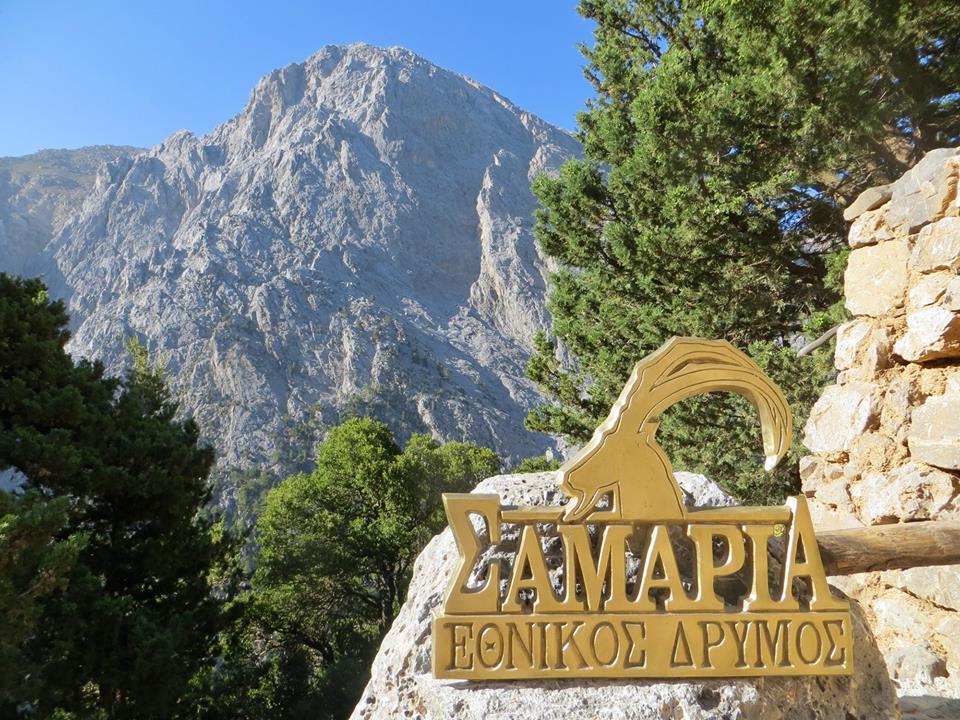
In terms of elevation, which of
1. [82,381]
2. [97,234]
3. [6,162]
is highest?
[6,162]

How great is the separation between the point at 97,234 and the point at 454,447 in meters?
86.8

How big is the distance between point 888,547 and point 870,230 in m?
2.17

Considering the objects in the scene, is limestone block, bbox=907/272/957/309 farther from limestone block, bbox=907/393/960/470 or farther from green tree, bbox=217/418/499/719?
green tree, bbox=217/418/499/719

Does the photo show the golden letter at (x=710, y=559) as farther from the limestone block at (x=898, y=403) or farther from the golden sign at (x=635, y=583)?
the limestone block at (x=898, y=403)

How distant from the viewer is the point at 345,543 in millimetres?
15109

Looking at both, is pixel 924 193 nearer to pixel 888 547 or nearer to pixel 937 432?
pixel 937 432

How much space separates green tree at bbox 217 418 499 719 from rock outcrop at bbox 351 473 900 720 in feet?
38.3

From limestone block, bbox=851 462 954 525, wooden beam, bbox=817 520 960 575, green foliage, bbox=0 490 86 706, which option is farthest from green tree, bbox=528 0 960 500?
green foliage, bbox=0 490 86 706

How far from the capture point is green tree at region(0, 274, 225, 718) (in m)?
5.79

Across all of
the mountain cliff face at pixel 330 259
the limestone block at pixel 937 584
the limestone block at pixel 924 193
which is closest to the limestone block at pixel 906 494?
the limestone block at pixel 937 584

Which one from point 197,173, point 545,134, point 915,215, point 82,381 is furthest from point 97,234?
point 915,215

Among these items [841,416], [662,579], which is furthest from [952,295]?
[662,579]

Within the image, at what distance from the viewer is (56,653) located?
5672mm

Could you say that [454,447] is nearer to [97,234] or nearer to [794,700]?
[794,700]
